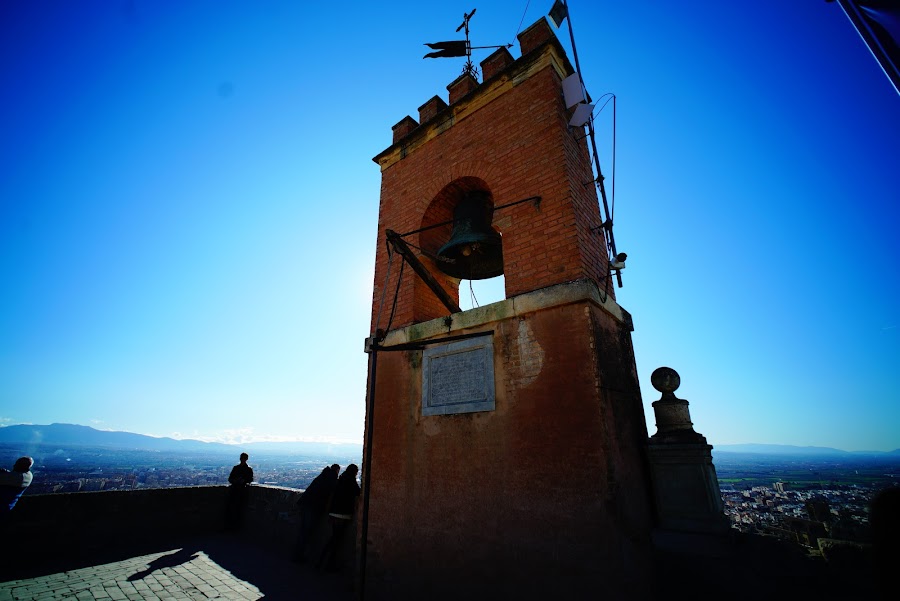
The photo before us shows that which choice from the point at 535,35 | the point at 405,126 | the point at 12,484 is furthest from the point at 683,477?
the point at 12,484

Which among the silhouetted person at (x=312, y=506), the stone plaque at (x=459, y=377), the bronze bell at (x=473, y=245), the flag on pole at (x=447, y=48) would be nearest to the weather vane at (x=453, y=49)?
the flag on pole at (x=447, y=48)

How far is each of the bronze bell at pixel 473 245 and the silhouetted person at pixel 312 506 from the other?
13.3ft

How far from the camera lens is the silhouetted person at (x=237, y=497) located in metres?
7.74

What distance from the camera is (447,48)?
6824 mm

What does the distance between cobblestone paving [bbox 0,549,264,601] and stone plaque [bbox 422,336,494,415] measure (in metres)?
3.36

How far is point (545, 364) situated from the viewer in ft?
12.3

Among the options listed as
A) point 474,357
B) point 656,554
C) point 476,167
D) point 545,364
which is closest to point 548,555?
point 656,554

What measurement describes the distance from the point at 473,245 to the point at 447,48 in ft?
14.4

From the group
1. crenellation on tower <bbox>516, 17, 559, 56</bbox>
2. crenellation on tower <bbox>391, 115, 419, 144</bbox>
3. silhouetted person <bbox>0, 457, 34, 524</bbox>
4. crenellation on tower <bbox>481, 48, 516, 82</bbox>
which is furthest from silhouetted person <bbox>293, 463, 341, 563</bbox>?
crenellation on tower <bbox>516, 17, 559, 56</bbox>

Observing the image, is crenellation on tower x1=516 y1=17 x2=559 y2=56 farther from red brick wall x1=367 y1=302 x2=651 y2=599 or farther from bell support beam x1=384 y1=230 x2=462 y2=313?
red brick wall x1=367 y1=302 x2=651 y2=599

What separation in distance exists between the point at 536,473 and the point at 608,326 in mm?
1727

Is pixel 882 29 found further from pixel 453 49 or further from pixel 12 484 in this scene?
pixel 12 484

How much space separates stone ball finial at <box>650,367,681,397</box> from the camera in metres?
4.10

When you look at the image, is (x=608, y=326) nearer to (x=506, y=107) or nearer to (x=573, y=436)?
(x=573, y=436)
